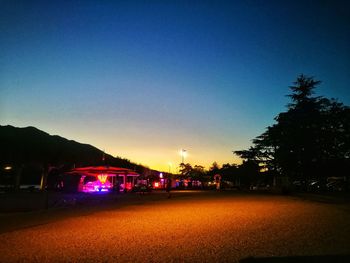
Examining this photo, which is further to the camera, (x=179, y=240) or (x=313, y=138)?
(x=313, y=138)

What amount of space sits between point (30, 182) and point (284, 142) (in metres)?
63.1

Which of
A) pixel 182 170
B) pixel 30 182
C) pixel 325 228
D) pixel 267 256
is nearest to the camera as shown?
pixel 267 256

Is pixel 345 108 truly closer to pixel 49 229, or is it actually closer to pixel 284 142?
pixel 284 142

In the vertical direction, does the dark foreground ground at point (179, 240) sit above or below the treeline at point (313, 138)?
below

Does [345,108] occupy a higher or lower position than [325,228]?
higher

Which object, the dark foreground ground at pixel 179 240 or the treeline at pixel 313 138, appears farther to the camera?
the treeline at pixel 313 138

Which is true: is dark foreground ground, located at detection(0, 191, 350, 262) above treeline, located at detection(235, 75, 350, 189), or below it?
below

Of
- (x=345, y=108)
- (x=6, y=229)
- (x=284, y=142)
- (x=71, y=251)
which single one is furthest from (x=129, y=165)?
(x=71, y=251)

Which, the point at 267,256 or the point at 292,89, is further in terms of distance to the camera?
the point at 292,89

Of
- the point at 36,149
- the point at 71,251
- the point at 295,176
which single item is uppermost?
the point at 36,149

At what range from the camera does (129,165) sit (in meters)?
68.1

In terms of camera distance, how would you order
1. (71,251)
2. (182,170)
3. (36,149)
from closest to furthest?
(71,251)
(36,149)
(182,170)

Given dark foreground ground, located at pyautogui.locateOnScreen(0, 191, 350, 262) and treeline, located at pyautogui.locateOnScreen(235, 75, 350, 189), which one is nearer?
dark foreground ground, located at pyautogui.locateOnScreen(0, 191, 350, 262)

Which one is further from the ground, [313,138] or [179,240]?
[313,138]
